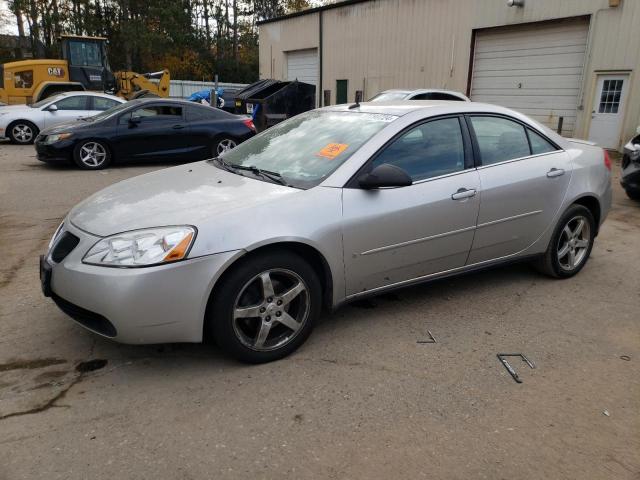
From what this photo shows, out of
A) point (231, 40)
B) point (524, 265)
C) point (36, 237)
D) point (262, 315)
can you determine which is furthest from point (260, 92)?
point (231, 40)

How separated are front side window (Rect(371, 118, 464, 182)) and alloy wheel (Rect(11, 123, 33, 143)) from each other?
13169mm

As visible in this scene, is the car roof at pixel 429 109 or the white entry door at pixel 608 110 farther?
the white entry door at pixel 608 110

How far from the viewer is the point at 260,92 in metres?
15.5

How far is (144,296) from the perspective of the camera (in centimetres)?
276

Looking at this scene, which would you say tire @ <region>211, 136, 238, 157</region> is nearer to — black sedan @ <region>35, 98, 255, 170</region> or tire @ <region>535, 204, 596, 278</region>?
black sedan @ <region>35, 98, 255, 170</region>

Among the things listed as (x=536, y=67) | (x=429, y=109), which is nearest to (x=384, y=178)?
(x=429, y=109)

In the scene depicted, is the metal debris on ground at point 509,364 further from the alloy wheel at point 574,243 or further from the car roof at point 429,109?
the car roof at point 429,109

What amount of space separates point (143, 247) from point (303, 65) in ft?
80.0

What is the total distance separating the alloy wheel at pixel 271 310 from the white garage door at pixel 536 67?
13687mm

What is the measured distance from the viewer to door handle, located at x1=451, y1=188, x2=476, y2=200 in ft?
12.1

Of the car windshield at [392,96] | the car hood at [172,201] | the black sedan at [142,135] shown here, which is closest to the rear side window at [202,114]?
the black sedan at [142,135]

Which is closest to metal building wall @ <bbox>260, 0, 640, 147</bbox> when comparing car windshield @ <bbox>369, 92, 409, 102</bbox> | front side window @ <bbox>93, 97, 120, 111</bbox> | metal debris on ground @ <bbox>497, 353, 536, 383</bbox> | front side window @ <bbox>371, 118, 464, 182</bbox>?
car windshield @ <bbox>369, 92, 409, 102</bbox>

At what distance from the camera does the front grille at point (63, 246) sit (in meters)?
3.06

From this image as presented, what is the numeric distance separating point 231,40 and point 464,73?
1505 inches
